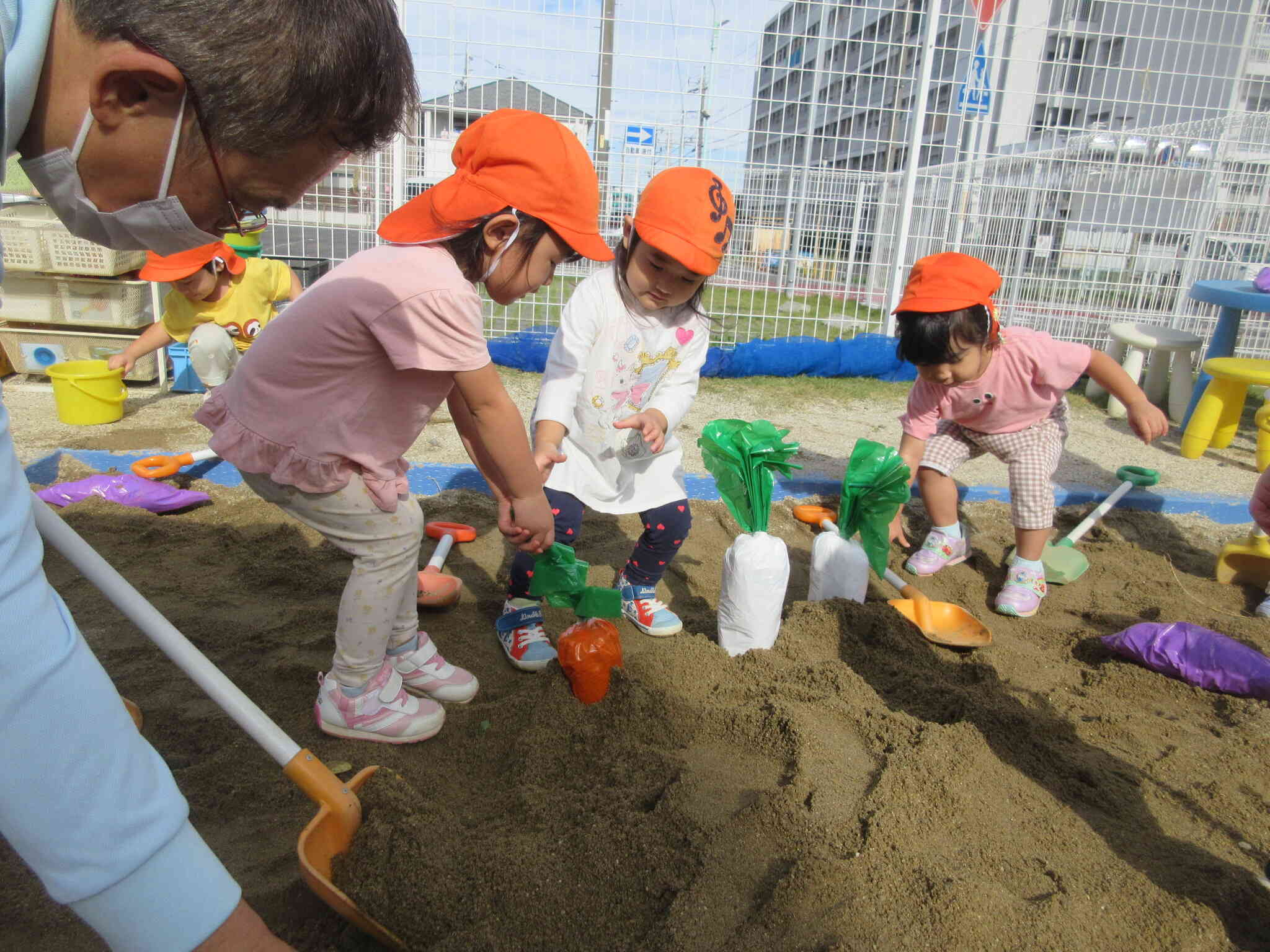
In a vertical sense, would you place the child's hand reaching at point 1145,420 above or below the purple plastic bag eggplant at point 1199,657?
above

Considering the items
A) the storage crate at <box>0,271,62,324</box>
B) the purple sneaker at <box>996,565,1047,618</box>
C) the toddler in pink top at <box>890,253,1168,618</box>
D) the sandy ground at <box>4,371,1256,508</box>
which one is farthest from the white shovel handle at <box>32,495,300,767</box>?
the storage crate at <box>0,271,62,324</box>

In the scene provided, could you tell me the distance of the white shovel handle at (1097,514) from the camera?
3.29 m

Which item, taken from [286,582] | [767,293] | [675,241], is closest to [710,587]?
[675,241]

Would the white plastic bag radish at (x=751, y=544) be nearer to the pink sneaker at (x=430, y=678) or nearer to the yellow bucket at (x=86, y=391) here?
the pink sneaker at (x=430, y=678)

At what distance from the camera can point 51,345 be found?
4637 mm

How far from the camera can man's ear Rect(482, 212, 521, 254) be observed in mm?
1735

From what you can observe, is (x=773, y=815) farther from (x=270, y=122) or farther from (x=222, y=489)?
(x=222, y=489)

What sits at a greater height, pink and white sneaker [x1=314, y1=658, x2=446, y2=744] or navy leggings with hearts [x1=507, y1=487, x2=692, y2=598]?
navy leggings with hearts [x1=507, y1=487, x2=692, y2=598]

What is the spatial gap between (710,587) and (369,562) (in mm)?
1356

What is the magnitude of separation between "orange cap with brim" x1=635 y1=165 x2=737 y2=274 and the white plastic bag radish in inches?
19.8

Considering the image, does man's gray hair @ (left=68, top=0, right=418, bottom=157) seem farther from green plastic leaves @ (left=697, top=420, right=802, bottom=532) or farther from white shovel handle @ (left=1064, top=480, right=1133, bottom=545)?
white shovel handle @ (left=1064, top=480, right=1133, bottom=545)

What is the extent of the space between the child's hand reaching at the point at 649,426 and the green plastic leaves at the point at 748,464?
0.14 m

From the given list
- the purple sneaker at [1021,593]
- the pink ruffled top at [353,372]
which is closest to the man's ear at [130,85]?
the pink ruffled top at [353,372]

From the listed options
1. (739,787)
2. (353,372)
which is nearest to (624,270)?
(353,372)
